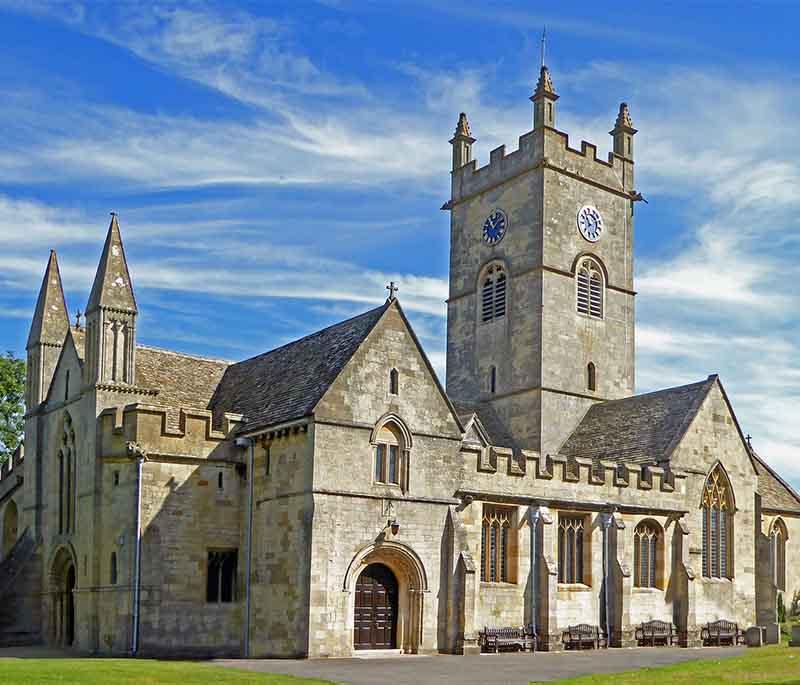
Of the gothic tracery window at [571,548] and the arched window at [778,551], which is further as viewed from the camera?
the arched window at [778,551]

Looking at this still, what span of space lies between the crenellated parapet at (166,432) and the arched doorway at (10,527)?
12.3 meters

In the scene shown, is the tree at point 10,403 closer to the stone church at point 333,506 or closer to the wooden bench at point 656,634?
the stone church at point 333,506

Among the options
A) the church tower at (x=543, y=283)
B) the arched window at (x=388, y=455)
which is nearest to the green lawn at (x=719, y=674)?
the arched window at (x=388, y=455)

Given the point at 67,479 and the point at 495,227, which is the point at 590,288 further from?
the point at 67,479

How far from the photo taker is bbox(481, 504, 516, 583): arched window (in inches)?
1475

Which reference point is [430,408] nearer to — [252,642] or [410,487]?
[410,487]

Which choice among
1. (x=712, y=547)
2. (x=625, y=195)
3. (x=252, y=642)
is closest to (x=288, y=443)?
(x=252, y=642)

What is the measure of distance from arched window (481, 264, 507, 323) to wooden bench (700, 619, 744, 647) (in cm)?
1743

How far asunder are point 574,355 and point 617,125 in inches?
515

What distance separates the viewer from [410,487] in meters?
34.8

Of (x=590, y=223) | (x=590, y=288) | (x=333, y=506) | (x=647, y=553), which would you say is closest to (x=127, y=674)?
(x=333, y=506)

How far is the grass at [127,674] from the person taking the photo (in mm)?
22750

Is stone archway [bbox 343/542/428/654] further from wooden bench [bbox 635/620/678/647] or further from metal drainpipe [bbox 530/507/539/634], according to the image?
wooden bench [bbox 635/620/678/647]

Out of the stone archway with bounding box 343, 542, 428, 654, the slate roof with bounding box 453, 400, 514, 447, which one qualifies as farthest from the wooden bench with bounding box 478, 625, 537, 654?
the slate roof with bounding box 453, 400, 514, 447
